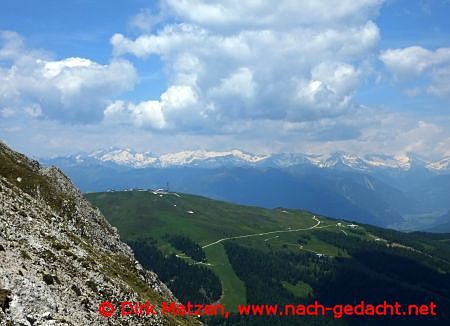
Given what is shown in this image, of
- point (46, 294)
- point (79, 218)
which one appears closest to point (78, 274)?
point (46, 294)

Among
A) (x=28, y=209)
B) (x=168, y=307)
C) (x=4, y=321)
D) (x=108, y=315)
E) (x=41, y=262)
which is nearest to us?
(x=4, y=321)

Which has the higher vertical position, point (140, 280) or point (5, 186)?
point (5, 186)

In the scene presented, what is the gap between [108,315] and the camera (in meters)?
53.4

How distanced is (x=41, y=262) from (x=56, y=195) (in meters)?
45.8

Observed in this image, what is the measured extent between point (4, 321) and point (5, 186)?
114 feet

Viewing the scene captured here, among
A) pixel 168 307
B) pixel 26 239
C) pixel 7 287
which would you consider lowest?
pixel 168 307

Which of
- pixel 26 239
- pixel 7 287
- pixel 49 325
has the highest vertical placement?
pixel 26 239

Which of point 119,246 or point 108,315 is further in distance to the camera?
point 119,246

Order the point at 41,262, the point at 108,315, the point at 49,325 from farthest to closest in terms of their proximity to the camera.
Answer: the point at 108,315 → the point at 41,262 → the point at 49,325

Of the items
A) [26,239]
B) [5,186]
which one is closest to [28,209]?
[5,186]

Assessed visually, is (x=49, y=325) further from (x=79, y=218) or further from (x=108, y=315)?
(x=79, y=218)

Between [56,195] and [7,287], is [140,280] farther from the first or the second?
[7,287]

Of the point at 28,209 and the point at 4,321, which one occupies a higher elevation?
the point at 28,209

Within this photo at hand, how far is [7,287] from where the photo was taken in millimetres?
38969
